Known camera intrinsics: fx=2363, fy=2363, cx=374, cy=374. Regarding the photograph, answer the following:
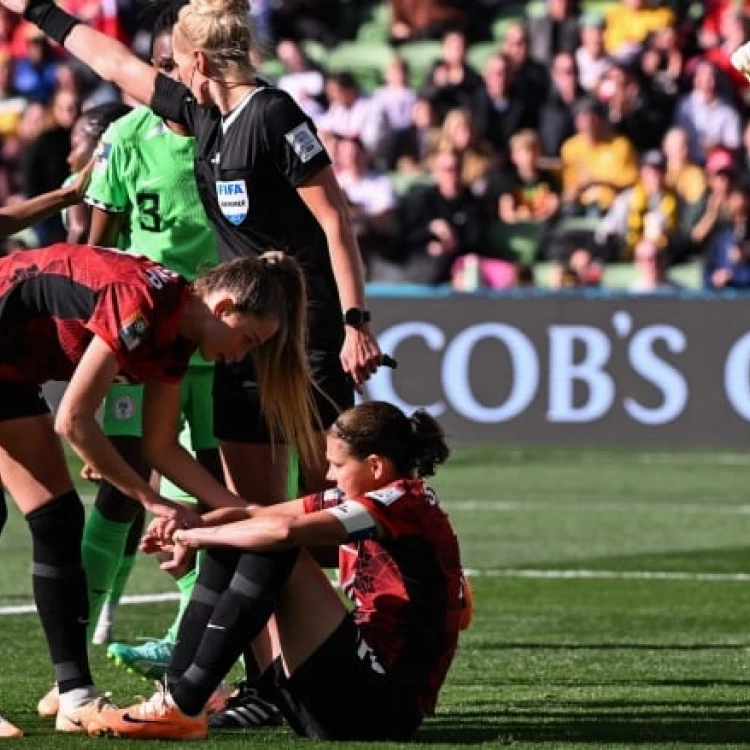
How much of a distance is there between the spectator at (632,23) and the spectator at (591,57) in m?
0.15

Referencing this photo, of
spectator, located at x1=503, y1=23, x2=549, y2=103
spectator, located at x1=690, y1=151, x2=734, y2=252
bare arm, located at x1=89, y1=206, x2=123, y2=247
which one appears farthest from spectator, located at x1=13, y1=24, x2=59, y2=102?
bare arm, located at x1=89, y1=206, x2=123, y2=247

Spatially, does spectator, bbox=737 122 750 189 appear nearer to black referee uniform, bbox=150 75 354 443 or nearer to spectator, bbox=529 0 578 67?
spectator, bbox=529 0 578 67

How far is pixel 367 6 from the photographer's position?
25578 millimetres

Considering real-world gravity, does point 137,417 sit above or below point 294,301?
below

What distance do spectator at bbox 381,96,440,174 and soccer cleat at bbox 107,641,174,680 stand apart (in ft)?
48.7

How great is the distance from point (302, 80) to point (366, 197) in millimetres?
2195

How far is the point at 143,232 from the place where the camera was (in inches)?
335

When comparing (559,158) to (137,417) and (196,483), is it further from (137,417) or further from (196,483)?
(196,483)

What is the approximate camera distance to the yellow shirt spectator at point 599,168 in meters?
21.1

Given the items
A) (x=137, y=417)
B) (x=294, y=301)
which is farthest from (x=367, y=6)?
(x=294, y=301)

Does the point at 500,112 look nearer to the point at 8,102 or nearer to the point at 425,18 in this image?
the point at 425,18

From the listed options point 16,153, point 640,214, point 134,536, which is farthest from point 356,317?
point 16,153

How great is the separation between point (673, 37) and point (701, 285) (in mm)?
3207

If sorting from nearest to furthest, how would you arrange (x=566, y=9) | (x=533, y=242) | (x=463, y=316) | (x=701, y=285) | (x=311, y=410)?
(x=311, y=410), (x=463, y=316), (x=701, y=285), (x=533, y=242), (x=566, y=9)
